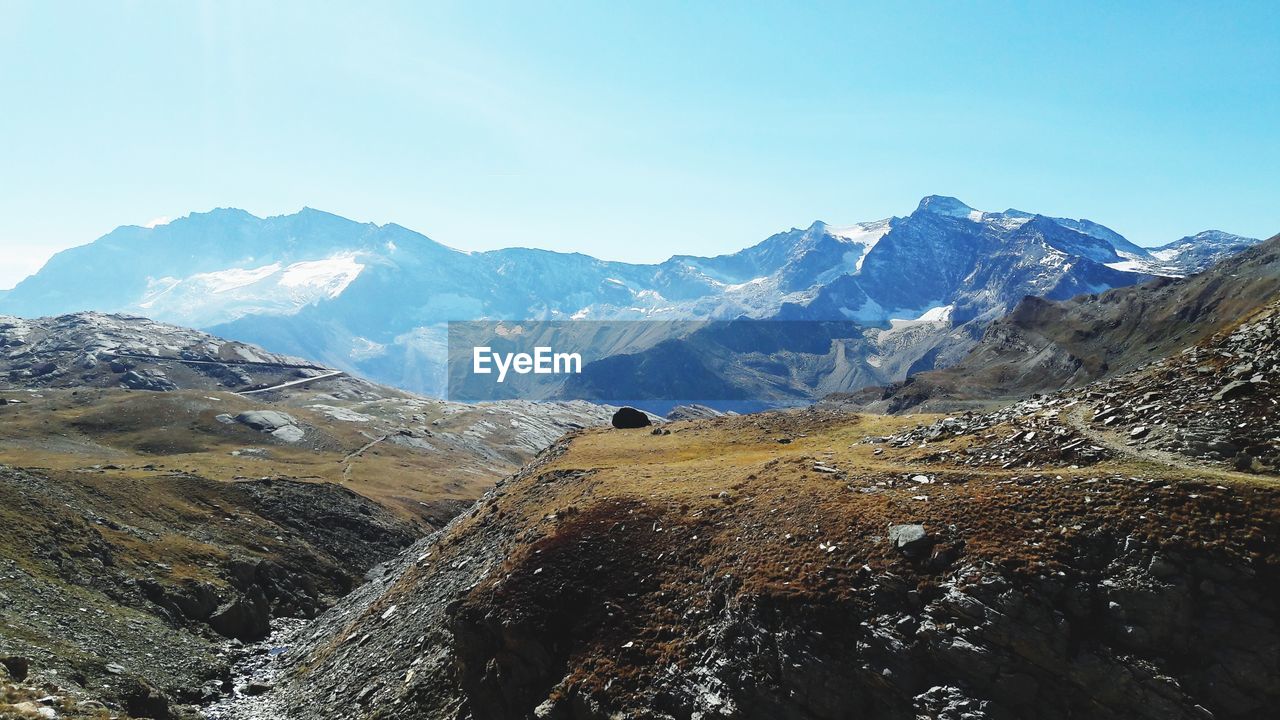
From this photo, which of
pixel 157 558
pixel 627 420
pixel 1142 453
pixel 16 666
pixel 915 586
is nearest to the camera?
pixel 915 586

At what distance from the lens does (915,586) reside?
24.4 metres

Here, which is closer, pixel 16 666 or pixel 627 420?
pixel 16 666

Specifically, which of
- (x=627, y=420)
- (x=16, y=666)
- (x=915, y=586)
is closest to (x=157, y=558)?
(x=16, y=666)

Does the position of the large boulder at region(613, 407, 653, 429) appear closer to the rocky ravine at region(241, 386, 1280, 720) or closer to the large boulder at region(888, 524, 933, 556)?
the rocky ravine at region(241, 386, 1280, 720)

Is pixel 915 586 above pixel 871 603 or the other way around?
above

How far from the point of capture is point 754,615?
86.9 ft

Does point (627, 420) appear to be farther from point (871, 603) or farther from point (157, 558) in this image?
point (871, 603)

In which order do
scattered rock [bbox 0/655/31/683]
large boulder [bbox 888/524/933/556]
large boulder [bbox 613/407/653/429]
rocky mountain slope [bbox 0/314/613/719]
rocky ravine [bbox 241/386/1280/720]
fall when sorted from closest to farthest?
rocky ravine [bbox 241/386/1280/720] < large boulder [bbox 888/524/933/556] < scattered rock [bbox 0/655/31/683] < rocky mountain slope [bbox 0/314/613/719] < large boulder [bbox 613/407/653/429]

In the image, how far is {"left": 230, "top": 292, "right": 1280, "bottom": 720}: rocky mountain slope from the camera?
21.1 metres

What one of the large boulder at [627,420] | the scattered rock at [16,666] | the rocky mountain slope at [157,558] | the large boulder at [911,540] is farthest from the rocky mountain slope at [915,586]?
the large boulder at [627,420]

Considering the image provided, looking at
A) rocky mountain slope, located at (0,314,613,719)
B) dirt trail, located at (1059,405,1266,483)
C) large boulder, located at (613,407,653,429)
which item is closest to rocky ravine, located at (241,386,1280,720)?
dirt trail, located at (1059,405,1266,483)

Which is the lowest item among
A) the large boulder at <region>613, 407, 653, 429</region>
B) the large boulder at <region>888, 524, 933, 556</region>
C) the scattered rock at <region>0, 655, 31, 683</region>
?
the scattered rock at <region>0, 655, 31, 683</region>

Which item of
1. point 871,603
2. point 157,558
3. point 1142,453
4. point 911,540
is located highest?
point 1142,453

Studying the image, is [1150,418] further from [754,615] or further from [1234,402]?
[754,615]
